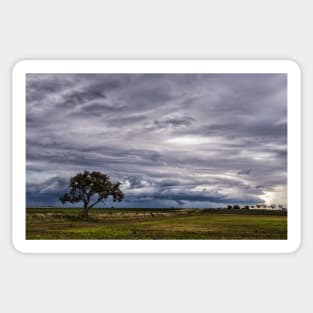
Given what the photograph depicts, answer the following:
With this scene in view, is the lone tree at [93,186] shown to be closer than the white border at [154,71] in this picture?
No

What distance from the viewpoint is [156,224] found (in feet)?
16.9

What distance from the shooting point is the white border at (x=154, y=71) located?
493 cm

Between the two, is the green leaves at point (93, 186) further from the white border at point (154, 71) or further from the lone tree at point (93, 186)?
the white border at point (154, 71)

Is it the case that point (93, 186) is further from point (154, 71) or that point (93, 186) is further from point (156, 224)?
point (154, 71)

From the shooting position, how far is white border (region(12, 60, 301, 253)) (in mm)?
4934

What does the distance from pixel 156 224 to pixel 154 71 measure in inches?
62.1

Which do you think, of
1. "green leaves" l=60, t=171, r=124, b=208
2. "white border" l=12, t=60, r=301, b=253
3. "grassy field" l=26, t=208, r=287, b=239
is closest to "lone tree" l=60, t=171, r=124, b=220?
"green leaves" l=60, t=171, r=124, b=208

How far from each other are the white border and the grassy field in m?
0.08

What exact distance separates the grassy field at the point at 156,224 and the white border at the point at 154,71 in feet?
0.26

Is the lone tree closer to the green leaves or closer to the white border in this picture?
the green leaves

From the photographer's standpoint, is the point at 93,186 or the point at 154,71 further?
the point at 93,186

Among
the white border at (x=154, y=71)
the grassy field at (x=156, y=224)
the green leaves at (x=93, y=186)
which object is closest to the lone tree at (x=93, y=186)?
the green leaves at (x=93, y=186)

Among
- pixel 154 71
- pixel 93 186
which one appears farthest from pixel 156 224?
pixel 154 71
